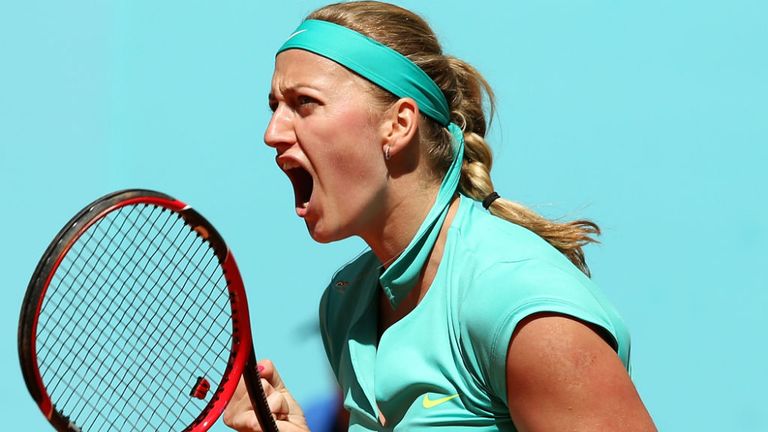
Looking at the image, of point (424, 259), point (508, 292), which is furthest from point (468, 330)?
point (424, 259)

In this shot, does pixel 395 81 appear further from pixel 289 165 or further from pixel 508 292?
pixel 508 292

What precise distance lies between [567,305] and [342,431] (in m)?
1.11

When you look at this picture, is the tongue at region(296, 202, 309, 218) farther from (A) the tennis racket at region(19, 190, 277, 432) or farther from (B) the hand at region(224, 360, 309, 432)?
(B) the hand at region(224, 360, 309, 432)

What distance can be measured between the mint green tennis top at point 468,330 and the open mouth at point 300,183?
23 centimetres

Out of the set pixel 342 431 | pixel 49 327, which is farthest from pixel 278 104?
pixel 342 431

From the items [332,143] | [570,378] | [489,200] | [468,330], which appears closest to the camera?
[570,378]

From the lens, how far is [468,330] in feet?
5.25

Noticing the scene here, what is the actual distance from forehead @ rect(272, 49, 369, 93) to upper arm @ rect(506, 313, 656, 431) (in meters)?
0.49

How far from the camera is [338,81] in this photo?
1.80 meters

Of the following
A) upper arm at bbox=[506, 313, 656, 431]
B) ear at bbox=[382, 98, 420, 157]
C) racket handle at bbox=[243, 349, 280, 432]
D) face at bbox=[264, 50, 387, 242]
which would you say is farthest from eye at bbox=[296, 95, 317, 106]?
upper arm at bbox=[506, 313, 656, 431]

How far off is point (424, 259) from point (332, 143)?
0.71 feet

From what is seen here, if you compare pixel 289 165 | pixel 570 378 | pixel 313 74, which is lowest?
pixel 570 378

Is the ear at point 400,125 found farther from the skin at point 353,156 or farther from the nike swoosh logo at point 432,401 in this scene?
the nike swoosh logo at point 432,401

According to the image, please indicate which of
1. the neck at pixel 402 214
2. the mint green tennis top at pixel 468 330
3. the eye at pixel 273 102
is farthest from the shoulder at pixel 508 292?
the eye at pixel 273 102
